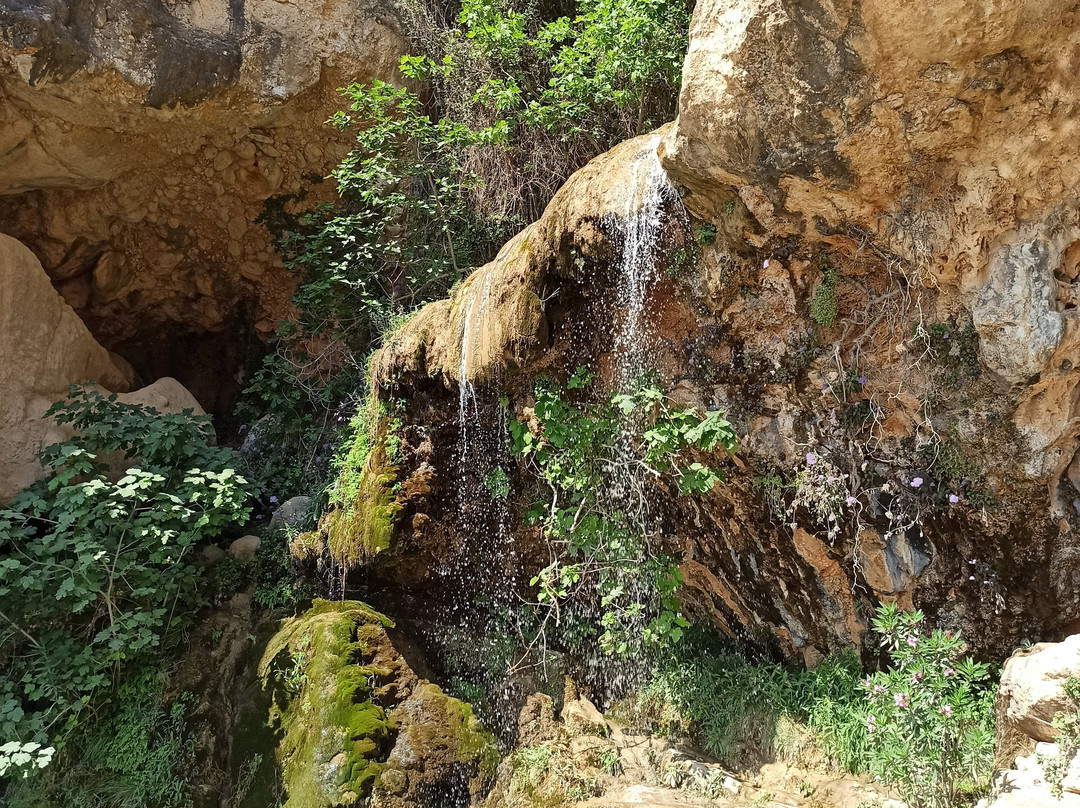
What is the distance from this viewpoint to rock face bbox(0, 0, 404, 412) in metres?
6.72

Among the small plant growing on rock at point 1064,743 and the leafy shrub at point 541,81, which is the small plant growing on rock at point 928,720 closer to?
the small plant growing on rock at point 1064,743

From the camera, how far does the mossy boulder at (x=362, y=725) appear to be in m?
4.63

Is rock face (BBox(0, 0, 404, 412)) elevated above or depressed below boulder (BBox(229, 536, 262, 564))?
above

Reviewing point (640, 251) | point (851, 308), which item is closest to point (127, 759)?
point (640, 251)

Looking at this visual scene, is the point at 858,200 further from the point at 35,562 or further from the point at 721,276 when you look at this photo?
the point at 35,562

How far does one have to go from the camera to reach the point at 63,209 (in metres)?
8.09

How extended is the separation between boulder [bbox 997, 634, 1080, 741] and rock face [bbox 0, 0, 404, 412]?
7697 millimetres

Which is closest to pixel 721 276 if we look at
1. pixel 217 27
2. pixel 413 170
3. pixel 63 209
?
pixel 413 170

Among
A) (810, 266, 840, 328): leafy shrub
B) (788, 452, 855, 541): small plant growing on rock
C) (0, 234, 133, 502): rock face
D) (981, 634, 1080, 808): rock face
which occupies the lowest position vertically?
(981, 634, 1080, 808): rock face

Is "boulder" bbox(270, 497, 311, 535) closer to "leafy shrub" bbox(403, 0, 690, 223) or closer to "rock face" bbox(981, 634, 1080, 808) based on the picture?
"leafy shrub" bbox(403, 0, 690, 223)

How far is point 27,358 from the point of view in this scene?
669cm

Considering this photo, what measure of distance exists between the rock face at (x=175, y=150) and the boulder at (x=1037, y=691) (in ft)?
25.3

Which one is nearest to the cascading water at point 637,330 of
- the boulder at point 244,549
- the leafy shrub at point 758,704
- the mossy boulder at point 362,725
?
the leafy shrub at point 758,704

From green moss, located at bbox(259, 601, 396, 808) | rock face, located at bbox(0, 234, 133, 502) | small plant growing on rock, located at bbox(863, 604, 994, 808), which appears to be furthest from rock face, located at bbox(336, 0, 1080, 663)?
rock face, located at bbox(0, 234, 133, 502)
